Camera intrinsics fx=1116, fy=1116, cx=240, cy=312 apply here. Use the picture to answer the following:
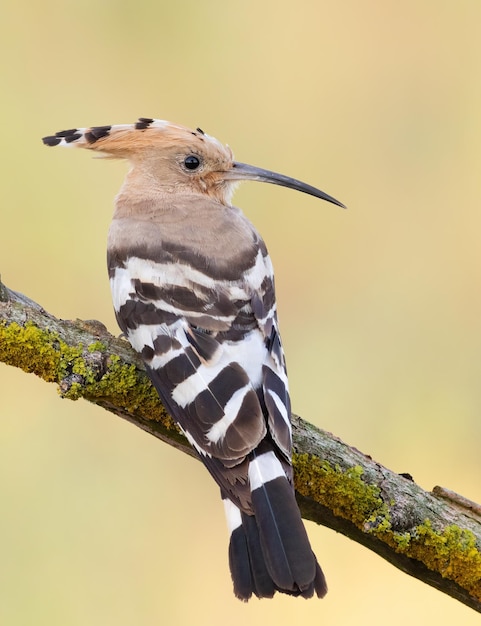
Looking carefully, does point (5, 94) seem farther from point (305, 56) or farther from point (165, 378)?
point (165, 378)

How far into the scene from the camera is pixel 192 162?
8.61 feet

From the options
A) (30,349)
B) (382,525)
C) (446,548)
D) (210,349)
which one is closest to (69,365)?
(30,349)

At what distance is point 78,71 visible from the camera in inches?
153

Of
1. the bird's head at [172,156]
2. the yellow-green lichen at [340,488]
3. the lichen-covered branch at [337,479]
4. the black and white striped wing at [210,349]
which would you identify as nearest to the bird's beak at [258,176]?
the bird's head at [172,156]

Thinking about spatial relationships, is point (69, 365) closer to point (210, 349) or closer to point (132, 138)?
Result: point (210, 349)

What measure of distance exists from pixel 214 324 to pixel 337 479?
0.36 meters

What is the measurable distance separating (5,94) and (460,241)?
65.3 inches

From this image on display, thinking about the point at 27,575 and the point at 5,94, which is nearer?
the point at 27,575

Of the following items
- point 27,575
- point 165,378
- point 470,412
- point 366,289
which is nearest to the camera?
point 165,378

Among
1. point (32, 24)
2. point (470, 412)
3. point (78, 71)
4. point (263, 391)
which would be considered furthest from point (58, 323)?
point (32, 24)

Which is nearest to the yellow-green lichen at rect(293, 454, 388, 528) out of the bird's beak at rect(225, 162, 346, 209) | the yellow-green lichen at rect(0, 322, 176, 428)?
the yellow-green lichen at rect(0, 322, 176, 428)

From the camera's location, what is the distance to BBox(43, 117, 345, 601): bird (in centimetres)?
180

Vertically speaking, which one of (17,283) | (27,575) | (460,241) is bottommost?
(27,575)

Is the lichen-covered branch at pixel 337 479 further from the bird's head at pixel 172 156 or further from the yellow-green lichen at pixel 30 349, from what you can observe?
the bird's head at pixel 172 156
